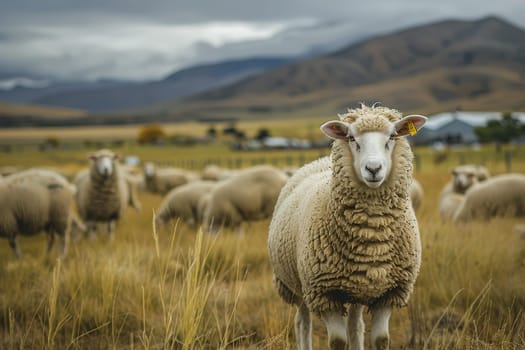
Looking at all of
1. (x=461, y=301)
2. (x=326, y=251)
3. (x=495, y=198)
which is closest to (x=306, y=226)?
(x=326, y=251)

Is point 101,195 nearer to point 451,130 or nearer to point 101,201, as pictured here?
point 101,201

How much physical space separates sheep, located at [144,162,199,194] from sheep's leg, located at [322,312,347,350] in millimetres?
16592

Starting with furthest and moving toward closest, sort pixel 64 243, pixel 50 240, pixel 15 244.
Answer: pixel 50 240
pixel 64 243
pixel 15 244

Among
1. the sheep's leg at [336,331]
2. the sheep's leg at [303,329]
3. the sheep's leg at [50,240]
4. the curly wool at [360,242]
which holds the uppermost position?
the curly wool at [360,242]

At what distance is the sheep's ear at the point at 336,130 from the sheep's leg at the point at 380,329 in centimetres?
111

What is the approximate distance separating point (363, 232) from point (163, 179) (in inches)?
671

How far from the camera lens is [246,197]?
28.9ft

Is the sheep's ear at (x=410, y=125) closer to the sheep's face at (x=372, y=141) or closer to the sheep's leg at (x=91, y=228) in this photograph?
the sheep's face at (x=372, y=141)

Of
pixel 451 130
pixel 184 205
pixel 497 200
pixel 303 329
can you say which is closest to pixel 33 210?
pixel 184 205

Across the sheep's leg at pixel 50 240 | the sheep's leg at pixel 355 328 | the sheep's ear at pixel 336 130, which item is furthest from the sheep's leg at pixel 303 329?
the sheep's leg at pixel 50 240

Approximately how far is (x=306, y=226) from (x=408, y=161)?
0.78 metres

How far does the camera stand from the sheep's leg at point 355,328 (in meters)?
3.43

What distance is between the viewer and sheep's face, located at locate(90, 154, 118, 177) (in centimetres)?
852

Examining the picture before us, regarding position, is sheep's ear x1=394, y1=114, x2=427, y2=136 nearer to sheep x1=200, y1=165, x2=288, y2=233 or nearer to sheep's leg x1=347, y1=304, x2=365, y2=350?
sheep's leg x1=347, y1=304, x2=365, y2=350
